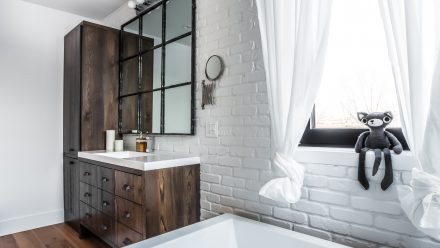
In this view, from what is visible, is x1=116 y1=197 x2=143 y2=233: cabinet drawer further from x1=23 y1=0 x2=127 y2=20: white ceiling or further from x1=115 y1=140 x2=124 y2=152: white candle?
x1=23 y1=0 x2=127 y2=20: white ceiling

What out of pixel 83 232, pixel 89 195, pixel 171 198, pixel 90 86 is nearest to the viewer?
pixel 171 198

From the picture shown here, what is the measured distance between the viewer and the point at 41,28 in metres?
3.07

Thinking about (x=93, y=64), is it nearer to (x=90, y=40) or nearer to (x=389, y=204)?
(x=90, y=40)

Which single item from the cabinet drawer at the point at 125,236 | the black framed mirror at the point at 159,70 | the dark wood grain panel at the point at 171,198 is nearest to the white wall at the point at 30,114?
the black framed mirror at the point at 159,70

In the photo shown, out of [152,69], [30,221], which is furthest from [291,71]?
[30,221]

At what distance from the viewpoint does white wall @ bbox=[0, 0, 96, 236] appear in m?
2.84

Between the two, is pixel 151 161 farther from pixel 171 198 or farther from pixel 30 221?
pixel 30 221

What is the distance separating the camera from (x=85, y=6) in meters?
3.10

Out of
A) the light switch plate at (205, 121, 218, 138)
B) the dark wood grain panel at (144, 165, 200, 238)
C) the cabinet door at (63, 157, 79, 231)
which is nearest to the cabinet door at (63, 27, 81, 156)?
the cabinet door at (63, 157, 79, 231)

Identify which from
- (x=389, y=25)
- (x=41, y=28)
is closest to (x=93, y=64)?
(x=41, y=28)

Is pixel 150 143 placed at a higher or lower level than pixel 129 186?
higher

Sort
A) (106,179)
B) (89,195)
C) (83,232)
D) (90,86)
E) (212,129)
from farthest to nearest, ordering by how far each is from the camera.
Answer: (90,86)
(83,232)
(89,195)
(106,179)
(212,129)

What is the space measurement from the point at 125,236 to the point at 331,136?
60.8 inches

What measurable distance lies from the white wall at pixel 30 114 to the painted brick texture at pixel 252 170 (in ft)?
5.78
